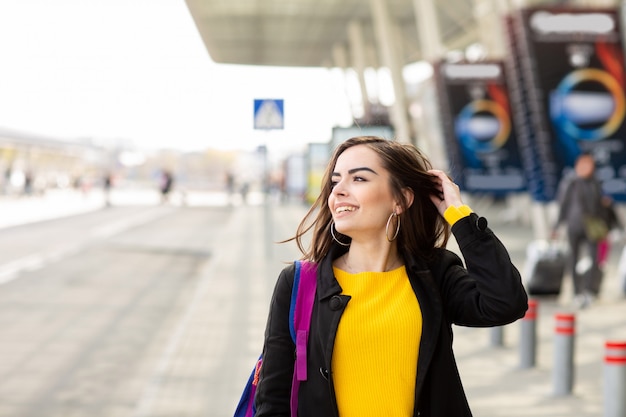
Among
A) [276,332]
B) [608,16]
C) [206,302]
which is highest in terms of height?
[608,16]

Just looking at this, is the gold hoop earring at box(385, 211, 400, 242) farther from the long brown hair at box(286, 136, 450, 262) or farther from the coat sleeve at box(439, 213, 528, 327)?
the coat sleeve at box(439, 213, 528, 327)

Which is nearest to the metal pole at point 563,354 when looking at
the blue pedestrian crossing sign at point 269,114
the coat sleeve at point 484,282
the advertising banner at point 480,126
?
the coat sleeve at point 484,282

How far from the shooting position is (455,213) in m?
2.55

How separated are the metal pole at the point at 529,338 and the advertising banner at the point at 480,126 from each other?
9412 mm

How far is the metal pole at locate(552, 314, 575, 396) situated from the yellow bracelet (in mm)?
4373

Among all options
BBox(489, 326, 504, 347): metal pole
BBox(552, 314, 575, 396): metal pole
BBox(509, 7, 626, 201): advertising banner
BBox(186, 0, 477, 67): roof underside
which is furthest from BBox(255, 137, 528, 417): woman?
BBox(186, 0, 477, 67): roof underside

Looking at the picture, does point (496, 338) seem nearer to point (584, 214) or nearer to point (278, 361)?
point (584, 214)

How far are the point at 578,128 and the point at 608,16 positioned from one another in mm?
1645

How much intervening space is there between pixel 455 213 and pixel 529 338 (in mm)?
5544

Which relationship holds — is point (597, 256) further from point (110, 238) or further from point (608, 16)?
point (110, 238)

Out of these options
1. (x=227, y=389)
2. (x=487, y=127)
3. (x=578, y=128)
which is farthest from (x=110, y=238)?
(x=227, y=389)

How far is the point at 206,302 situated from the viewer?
12.5m

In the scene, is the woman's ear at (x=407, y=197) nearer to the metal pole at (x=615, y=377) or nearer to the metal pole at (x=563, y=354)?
the metal pole at (x=615, y=377)

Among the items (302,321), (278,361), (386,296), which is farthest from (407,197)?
(278,361)
